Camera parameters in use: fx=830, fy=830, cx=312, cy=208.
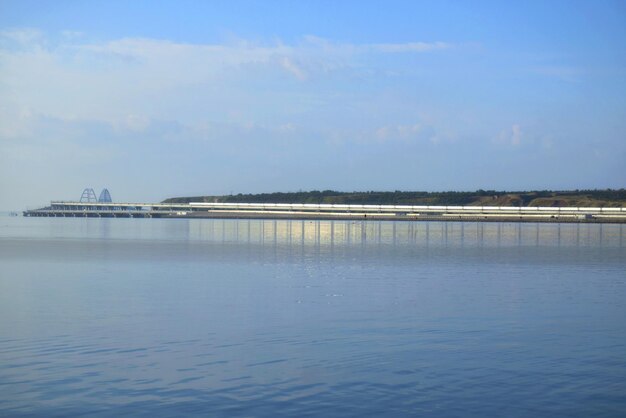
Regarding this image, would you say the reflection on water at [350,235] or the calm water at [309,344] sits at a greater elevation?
the calm water at [309,344]

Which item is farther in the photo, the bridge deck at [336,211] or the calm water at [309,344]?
the bridge deck at [336,211]

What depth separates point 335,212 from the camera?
128500 millimetres

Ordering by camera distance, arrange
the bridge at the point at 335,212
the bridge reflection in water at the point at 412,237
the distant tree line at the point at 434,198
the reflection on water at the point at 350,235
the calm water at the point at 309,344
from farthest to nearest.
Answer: the distant tree line at the point at 434,198, the bridge at the point at 335,212, the reflection on water at the point at 350,235, the bridge reflection in water at the point at 412,237, the calm water at the point at 309,344

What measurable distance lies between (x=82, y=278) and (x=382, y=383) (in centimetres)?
1298

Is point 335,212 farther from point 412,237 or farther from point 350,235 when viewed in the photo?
point 412,237

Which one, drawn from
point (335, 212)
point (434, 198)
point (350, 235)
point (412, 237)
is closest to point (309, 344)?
point (412, 237)

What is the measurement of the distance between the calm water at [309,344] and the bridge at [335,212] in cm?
9153

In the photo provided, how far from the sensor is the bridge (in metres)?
111

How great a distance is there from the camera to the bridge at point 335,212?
111188 mm

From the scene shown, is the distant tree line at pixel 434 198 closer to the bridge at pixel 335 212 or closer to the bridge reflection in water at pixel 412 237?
the bridge at pixel 335 212

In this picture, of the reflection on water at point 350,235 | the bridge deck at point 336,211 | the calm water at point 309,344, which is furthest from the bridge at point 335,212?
the calm water at point 309,344

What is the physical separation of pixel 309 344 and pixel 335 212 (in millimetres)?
117037

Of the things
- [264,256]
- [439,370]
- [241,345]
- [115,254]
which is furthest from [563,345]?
[115,254]

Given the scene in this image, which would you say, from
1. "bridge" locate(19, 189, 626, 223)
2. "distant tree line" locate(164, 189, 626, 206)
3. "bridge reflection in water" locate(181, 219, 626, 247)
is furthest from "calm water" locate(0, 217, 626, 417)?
"distant tree line" locate(164, 189, 626, 206)
